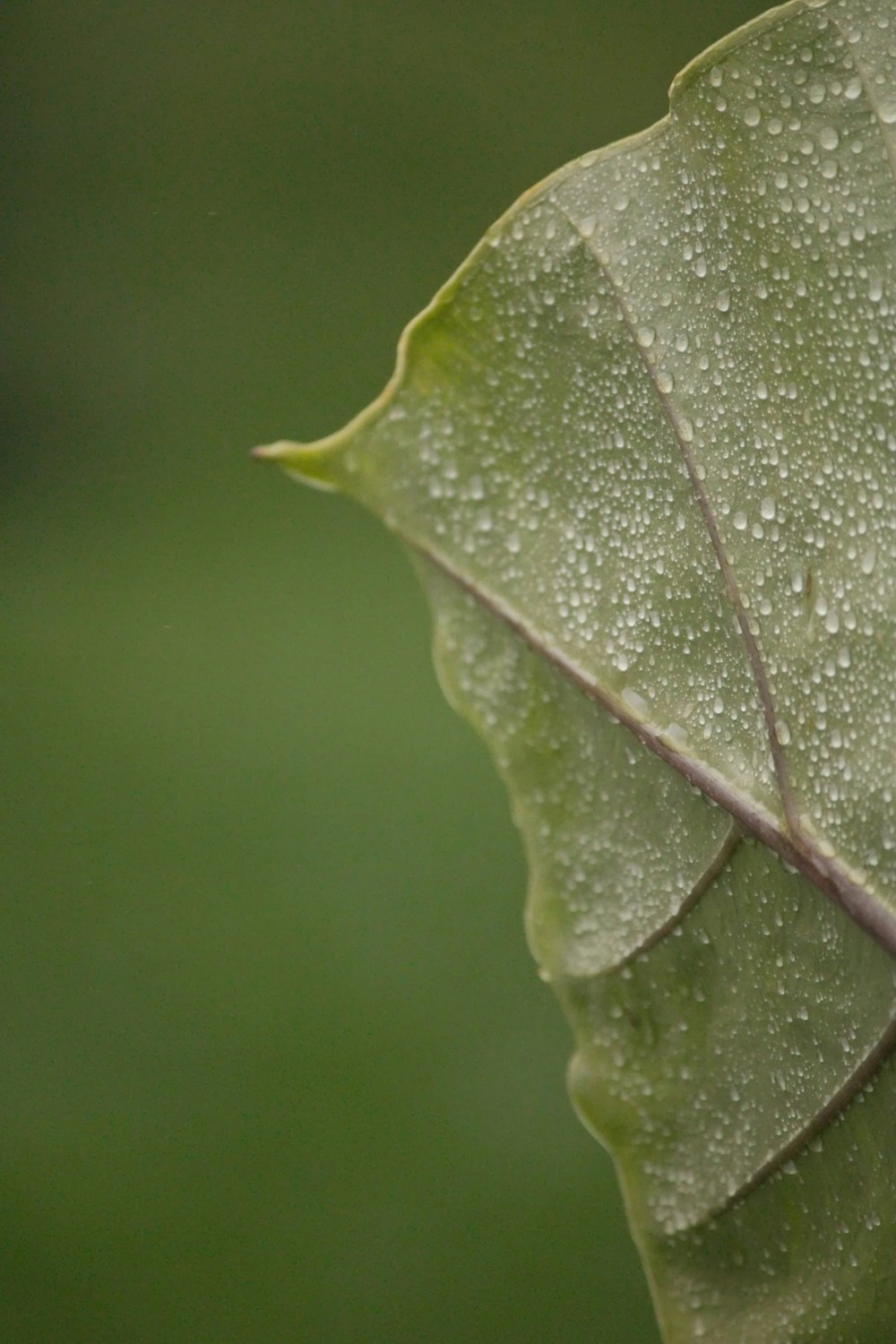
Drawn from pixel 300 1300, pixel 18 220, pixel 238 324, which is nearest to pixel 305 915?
pixel 300 1300

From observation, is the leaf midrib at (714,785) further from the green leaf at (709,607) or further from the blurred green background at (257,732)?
the blurred green background at (257,732)

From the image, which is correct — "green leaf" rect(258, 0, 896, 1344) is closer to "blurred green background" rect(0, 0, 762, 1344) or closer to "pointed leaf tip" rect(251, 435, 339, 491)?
"pointed leaf tip" rect(251, 435, 339, 491)

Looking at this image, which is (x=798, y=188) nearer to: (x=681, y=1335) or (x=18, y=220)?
(x=681, y=1335)

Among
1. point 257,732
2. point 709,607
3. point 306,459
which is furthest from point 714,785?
point 257,732

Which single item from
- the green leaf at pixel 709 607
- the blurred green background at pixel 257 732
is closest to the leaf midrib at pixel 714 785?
the green leaf at pixel 709 607

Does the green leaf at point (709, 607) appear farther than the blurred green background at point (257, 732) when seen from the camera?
No

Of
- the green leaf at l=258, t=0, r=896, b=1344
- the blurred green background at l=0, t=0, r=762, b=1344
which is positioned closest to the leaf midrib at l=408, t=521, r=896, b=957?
the green leaf at l=258, t=0, r=896, b=1344
